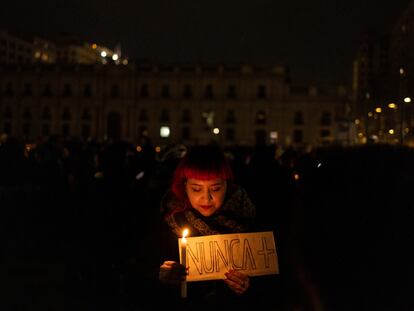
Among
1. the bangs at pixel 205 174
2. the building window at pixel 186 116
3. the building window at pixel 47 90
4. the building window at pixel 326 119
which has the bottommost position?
the bangs at pixel 205 174

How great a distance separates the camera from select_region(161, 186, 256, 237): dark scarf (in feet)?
10.1

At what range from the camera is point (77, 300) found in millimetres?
6562

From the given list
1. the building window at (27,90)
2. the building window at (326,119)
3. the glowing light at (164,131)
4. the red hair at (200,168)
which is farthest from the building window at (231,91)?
the red hair at (200,168)

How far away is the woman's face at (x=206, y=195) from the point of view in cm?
312

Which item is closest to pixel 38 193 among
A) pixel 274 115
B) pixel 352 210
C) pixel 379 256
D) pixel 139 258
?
pixel 352 210

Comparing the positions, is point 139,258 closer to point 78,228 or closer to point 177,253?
point 177,253

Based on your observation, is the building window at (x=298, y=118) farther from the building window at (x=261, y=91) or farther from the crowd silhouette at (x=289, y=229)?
the crowd silhouette at (x=289, y=229)

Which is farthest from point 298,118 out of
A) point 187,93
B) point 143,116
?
point 143,116

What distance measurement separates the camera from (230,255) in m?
3.03

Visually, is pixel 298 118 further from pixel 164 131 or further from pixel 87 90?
pixel 87 90

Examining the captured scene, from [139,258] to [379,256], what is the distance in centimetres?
459

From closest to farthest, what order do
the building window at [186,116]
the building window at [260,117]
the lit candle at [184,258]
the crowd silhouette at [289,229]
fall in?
1. the lit candle at [184,258]
2. the crowd silhouette at [289,229]
3. the building window at [260,117]
4. the building window at [186,116]

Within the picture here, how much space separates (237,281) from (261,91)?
253 ft

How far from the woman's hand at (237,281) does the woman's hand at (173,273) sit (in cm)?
26
